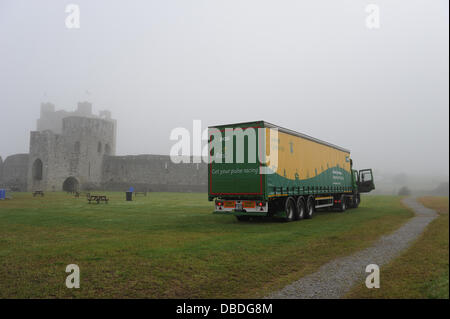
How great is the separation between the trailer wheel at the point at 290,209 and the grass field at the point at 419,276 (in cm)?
739

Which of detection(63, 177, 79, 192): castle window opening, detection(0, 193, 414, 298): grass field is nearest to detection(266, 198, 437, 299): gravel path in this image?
detection(0, 193, 414, 298): grass field

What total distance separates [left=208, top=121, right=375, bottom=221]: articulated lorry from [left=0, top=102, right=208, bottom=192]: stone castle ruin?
1626 inches

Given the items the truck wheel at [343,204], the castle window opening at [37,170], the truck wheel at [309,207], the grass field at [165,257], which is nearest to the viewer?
the grass field at [165,257]

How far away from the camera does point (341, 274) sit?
5773 mm

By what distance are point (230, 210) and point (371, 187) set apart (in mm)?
14466

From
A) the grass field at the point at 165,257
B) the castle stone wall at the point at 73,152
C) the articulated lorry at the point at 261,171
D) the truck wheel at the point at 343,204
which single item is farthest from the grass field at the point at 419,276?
the castle stone wall at the point at 73,152

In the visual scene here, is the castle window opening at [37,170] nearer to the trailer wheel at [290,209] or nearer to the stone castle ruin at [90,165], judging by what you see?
the stone castle ruin at [90,165]

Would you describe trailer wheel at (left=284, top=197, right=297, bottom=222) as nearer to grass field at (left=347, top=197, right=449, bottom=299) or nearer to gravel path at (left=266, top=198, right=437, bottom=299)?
gravel path at (left=266, top=198, right=437, bottom=299)

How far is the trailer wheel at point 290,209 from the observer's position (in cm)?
1404

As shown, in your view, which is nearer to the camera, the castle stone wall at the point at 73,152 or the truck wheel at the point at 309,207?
the truck wheel at the point at 309,207

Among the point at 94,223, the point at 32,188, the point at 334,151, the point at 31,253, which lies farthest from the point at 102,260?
the point at 32,188

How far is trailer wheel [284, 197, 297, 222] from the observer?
1404 cm

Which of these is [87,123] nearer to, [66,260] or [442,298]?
[66,260]

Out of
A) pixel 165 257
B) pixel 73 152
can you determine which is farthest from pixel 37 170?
pixel 165 257
